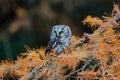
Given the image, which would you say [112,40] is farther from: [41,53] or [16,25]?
[16,25]

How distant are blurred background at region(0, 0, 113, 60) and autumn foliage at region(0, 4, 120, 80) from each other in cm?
285

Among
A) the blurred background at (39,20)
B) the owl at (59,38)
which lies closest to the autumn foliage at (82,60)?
the owl at (59,38)

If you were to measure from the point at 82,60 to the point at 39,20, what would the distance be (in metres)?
3.31

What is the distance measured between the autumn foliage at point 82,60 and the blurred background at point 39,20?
2850 millimetres

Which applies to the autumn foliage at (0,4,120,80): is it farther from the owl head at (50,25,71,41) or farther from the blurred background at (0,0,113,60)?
the blurred background at (0,0,113,60)

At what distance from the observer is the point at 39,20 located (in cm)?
480

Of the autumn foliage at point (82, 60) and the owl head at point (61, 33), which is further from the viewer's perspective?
the owl head at point (61, 33)

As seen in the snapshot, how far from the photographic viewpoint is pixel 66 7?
188 inches

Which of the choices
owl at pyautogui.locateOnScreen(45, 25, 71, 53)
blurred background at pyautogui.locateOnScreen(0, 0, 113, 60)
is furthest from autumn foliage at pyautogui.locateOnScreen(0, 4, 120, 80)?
blurred background at pyautogui.locateOnScreen(0, 0, 113, 60)

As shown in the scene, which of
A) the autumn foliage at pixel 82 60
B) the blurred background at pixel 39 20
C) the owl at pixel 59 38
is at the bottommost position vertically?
the autumn foliage at pixel 82 60

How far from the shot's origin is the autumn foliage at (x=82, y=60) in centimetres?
148

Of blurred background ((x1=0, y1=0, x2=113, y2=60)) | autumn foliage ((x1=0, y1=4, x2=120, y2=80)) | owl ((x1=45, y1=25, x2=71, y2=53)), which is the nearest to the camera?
autumn foliage ((x1=0, y1=4, x2=120, y2=80))

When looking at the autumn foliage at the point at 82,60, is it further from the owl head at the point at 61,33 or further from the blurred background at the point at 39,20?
the blurred background at the point at 39,20

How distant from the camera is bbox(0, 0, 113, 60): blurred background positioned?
4574 mm
